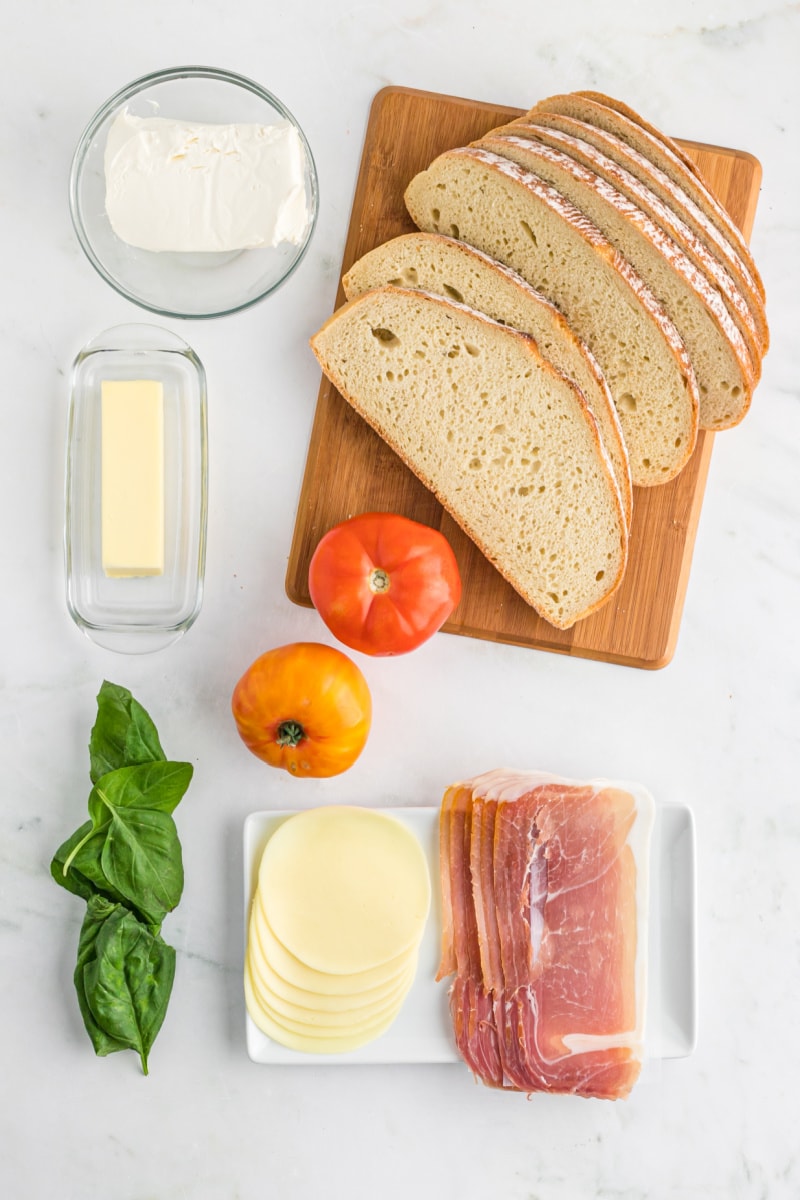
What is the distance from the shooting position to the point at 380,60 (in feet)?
5.71

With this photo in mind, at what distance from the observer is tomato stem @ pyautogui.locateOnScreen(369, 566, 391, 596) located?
5.13 ft

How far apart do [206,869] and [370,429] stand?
0.86 metres

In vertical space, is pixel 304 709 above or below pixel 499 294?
below

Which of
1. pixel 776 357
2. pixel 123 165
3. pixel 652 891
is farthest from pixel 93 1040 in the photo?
pixel 776 357

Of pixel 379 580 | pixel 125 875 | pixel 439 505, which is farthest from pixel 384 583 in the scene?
pixel 125 875

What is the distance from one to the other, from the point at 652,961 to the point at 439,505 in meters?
0.90

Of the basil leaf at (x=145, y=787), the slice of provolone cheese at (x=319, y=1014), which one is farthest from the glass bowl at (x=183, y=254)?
the slice of provolone cheese at (x=319, y=1014)

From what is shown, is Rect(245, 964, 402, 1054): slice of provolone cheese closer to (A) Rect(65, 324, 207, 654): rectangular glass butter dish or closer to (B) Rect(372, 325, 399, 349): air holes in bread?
(A) Rect(65, 324, 207, 654): rectangular glass butter dish

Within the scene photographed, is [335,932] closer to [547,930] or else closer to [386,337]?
[547,930]

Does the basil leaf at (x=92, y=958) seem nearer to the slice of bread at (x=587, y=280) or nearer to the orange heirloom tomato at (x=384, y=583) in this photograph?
the orange heirloom tomato at (x=384, y=583)

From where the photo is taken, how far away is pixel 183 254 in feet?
5.47

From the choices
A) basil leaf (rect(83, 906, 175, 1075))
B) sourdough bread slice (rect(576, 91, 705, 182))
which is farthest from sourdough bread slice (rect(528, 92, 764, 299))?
basil leaf (rect(83, 906, 175, 1075))

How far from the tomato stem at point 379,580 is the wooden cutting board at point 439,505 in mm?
204

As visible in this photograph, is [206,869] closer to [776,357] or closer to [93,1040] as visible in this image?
[93,1040]
